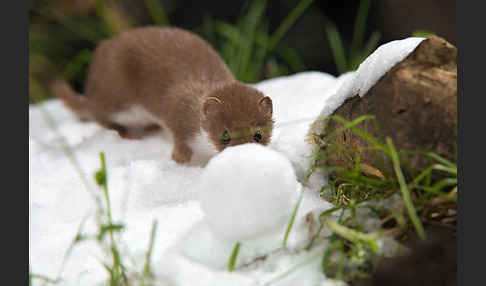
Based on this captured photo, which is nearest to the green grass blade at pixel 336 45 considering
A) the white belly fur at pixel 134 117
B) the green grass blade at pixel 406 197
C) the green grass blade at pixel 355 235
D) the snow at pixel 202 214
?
the snow at pixel 202 214

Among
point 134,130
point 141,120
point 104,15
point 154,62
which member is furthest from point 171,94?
point 104,15

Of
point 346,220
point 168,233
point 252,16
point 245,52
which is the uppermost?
point 252,16

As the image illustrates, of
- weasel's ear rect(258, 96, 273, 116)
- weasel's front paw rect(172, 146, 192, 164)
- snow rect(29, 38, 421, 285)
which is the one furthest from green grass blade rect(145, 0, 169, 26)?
weasel's ear rect(258, 96, 273, 116)

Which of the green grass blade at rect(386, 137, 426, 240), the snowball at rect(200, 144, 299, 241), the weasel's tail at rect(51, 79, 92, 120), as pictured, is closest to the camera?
the green grass blade at rect(386, 137, 426, 240)

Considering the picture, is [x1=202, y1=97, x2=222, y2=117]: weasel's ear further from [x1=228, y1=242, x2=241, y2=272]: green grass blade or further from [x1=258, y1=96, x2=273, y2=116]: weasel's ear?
[x1=228, y1=242, x2=241, y2=272]: green grass blade

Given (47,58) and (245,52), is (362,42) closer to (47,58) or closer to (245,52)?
(245,52)

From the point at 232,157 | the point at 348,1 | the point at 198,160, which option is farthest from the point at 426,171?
the point at 348,1

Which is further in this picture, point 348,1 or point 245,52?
point 348,1

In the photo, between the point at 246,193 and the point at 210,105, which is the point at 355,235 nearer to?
the point at 246,193
